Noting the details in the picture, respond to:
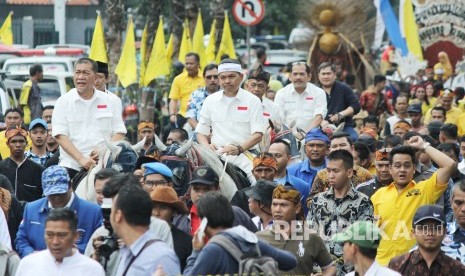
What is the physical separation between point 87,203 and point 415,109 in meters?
10.9

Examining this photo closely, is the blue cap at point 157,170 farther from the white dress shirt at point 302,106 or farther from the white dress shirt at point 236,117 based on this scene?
the white dress shirt at point 302,106

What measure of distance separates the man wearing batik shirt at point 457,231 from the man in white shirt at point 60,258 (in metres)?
3.39

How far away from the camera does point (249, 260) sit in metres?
8.78

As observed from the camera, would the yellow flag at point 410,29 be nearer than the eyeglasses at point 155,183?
No

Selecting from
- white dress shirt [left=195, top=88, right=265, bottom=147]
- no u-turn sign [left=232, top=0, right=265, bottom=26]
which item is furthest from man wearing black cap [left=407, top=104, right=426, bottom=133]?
white dress shirt [left=195, top=88, right=265, bottom=147]

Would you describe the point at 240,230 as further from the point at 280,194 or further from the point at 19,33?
the point at 19,33

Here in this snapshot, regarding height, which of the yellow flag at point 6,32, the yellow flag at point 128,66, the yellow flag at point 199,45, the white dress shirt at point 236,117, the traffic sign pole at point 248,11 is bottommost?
the white dress shirt at point 236,117

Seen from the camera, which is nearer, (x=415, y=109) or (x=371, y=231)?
(x=371, y=231)

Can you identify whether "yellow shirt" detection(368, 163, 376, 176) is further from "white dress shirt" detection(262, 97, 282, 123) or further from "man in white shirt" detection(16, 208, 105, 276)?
"man in white shirt" detection(16, 208, 105, 276)

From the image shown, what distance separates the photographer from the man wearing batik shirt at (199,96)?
63.8 feet

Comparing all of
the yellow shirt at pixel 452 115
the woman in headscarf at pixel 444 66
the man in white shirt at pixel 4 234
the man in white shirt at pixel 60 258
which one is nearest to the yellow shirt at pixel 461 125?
the yellow shirt at pixel 452 115

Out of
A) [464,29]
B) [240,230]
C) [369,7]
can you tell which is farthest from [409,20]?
[240,230]

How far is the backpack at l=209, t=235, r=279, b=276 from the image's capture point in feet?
28.6

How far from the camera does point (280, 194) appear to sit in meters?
11.5
